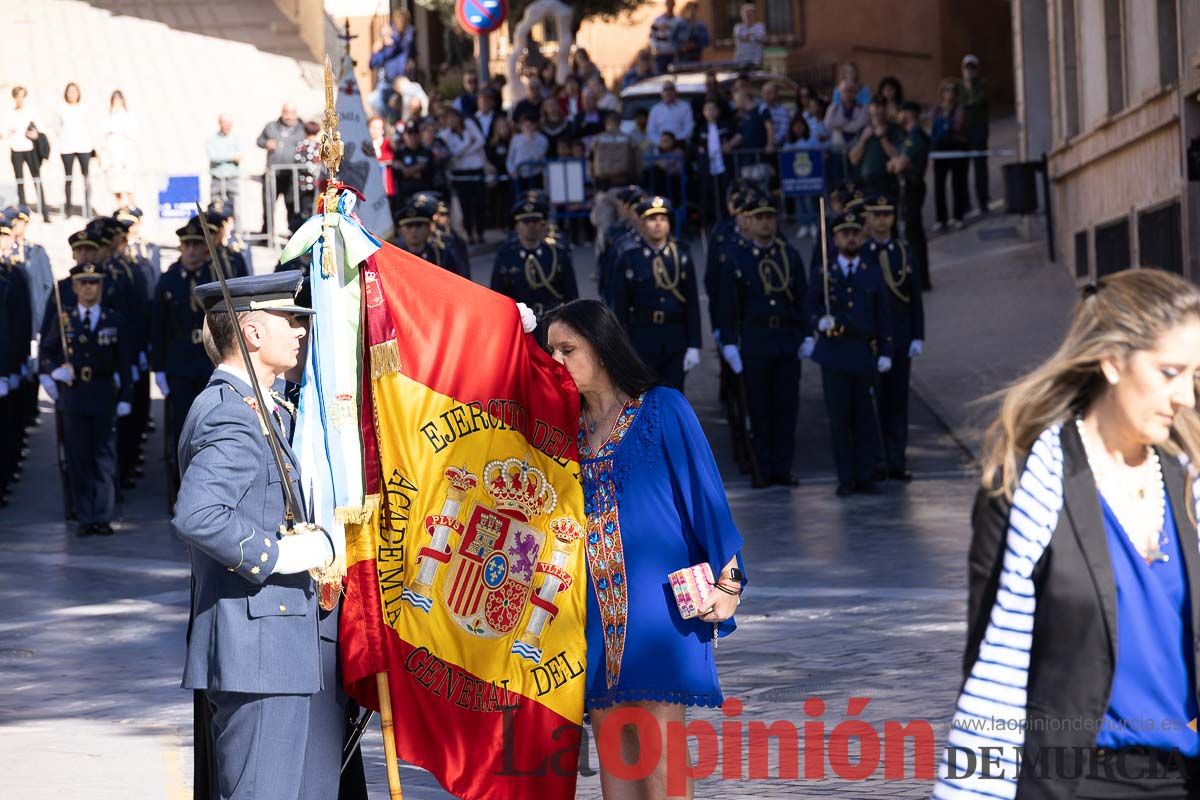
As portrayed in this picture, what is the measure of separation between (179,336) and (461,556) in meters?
8.64

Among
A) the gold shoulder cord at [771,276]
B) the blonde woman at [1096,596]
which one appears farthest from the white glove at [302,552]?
the gold shoulder cord at [771,276]

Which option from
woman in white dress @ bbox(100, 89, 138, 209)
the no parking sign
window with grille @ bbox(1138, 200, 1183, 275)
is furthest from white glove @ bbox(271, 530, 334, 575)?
the no parking sign

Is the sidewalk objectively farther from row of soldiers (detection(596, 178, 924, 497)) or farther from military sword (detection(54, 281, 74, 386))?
military sword (detection(54, 281, 74, 386))

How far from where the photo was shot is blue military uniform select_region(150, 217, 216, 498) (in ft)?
45.1

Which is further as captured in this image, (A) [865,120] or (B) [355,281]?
(A) [865,120]

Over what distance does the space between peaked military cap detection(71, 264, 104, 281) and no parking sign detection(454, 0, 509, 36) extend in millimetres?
12916

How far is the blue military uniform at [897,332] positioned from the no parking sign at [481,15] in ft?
41.9

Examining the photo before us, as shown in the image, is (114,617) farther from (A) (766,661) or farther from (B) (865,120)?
(B) (865,120)

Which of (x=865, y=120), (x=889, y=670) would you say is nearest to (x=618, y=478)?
(x=889, y=670)

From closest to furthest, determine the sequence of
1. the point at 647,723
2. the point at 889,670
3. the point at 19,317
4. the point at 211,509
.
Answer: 1. the point at 211,509
2. the point at 647,723
3. the point at 889,670
4. the point at 19,317

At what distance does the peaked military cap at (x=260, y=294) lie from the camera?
5.07 m

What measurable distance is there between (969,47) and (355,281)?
112 feet

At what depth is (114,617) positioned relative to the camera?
33.7 ft

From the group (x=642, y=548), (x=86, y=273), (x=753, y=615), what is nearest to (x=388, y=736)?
(x=642, y=548)
